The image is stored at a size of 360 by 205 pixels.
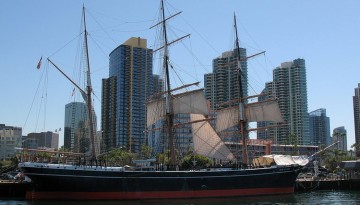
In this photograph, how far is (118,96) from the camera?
96438 millimetres

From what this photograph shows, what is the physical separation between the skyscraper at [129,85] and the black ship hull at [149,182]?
47.6 m

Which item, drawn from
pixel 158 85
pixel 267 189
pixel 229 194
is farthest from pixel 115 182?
pixel 158 85

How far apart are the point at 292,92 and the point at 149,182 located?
8131 centimetres

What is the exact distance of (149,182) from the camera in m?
43.1

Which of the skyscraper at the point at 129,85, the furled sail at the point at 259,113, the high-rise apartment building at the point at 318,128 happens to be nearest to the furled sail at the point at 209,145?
the furled sail at the point at 259,113

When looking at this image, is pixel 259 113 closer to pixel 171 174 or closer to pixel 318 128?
pixel 171 174

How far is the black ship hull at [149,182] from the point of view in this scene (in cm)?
4034

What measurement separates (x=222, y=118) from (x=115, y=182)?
71.9 ft

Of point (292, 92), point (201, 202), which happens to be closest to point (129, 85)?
point (292, 92)

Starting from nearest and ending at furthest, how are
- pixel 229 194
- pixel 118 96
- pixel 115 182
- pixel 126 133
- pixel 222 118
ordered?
pixel 115 182, pixel 229 194, pixel 222 118, pixel 118 96, pixel 126 133

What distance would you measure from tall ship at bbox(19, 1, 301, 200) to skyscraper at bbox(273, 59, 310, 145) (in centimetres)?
5767

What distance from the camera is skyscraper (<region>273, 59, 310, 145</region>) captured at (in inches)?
4433

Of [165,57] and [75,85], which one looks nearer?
[75,85]

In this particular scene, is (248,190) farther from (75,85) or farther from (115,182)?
(75,85)
